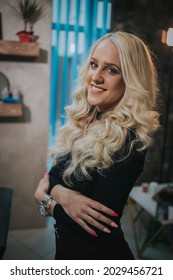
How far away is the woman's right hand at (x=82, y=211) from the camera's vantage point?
1.08 m

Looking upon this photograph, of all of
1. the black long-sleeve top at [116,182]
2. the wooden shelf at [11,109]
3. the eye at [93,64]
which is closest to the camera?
the black long-sleeve top at [116,182]

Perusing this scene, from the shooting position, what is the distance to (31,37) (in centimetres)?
187

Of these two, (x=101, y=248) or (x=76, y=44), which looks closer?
(x=101, y=248)

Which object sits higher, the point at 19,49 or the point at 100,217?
the point at 19,49

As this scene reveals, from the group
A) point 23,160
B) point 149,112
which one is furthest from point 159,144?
point 149,112

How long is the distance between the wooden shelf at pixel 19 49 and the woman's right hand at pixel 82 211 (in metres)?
0.93

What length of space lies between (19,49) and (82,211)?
1079mm

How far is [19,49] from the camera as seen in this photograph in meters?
1.74

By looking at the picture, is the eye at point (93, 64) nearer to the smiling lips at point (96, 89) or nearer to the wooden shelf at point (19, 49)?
the smiling lips at point (96, 89)

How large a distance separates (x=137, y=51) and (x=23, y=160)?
108cm

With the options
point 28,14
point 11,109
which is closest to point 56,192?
point 11,109

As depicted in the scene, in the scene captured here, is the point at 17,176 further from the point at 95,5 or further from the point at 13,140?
the point at 95,5

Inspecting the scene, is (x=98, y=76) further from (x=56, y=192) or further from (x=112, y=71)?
(x=56, y=192)

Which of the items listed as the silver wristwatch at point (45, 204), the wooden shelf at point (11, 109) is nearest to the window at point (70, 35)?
the wooden shelf at point (11, 109)
